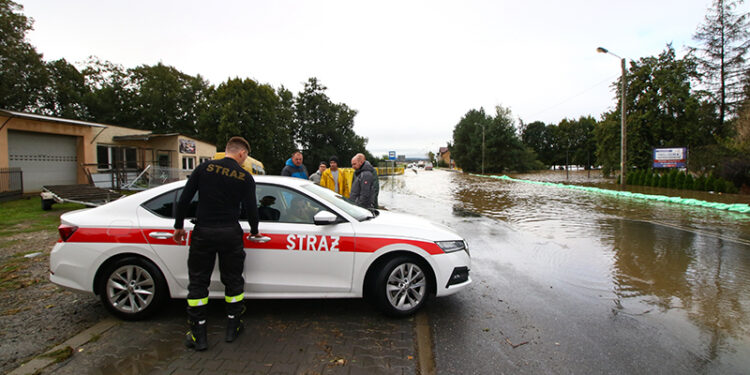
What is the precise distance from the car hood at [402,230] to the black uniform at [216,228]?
1.19 meters

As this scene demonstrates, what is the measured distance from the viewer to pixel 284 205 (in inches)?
152

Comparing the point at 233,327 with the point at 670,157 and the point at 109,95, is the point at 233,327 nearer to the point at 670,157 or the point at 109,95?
the point at 670,157

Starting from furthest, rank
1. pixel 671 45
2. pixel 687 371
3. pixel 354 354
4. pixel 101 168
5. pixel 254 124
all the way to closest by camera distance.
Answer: pixel 254 124 < pixel 671 45 < pixel 101 168 < pixel 354 354 < pixel 687 371

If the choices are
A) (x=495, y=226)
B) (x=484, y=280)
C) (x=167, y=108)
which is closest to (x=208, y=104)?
(x=167, y=108)

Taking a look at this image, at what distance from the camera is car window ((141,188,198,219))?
3.71m

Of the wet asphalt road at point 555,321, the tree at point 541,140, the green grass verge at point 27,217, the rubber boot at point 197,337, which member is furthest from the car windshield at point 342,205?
the tree at point 541,140

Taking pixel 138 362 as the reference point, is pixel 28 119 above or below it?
above

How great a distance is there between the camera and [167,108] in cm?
4559

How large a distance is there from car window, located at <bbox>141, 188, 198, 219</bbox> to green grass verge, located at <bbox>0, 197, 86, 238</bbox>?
21.5 feet

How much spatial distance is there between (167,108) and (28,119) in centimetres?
3197

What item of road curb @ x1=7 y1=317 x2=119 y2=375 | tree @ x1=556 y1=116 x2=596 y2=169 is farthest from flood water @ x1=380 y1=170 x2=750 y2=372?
tree @ x1=556 y1=116 x2=596 y2=169

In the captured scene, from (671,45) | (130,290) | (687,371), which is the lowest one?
(687,371)

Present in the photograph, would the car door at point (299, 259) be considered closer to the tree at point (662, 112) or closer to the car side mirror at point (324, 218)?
the car side mirror at point (324, 218)

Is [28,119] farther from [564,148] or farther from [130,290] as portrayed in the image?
[564,148]
